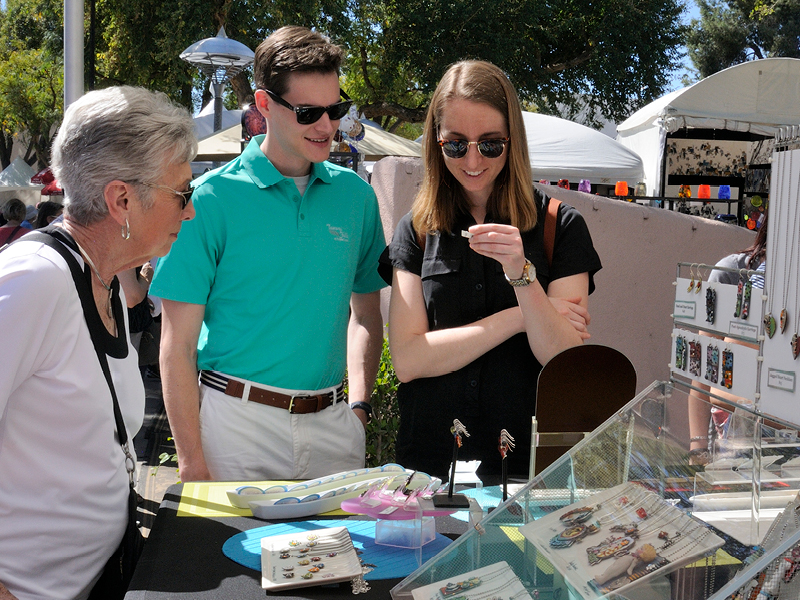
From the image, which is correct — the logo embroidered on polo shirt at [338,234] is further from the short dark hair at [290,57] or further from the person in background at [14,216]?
the person in background at [14,216]

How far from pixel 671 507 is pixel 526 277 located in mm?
871

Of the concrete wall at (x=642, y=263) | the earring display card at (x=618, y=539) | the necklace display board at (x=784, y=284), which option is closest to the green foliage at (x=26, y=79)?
the concrete wall at (x=642, y=263)

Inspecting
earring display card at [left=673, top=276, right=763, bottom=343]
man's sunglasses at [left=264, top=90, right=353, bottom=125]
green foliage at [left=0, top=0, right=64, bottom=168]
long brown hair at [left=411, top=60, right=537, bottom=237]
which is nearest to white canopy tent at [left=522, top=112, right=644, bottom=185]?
earring display card at [left=673, top=276, right=763, bottom=343]

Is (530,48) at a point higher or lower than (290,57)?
higher

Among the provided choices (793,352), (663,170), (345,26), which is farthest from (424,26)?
(793,352)

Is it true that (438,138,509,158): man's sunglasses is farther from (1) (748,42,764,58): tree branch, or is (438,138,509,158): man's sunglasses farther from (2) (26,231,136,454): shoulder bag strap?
(1) (748,42,764,58): tree branch

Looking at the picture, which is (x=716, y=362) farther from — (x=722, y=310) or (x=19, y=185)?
(x=19, y=185)

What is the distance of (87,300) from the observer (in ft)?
5.32

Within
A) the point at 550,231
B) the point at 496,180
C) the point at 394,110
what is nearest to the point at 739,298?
the point at 550,231

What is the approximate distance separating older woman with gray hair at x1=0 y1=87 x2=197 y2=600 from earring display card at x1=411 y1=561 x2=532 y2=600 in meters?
0.75

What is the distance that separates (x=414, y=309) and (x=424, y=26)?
19093 mm

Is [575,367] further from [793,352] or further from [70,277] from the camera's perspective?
[70,277]

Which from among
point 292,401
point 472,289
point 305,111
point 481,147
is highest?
point 305,111

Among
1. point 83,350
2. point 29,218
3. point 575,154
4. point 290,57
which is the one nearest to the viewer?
point 83,350
